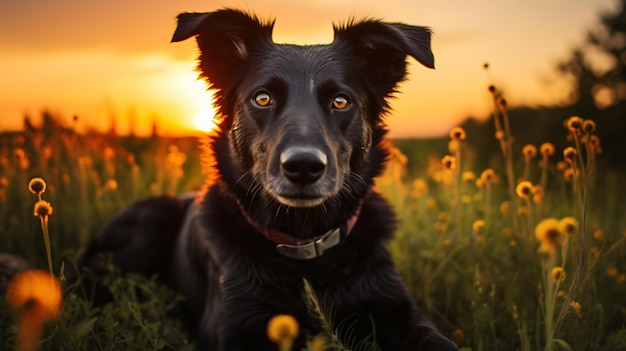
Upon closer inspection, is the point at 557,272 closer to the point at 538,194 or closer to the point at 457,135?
the point at 457,135

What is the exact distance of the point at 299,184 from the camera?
2.59 meters

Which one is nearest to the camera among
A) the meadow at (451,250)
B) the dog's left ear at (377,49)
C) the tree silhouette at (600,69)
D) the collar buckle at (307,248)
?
the meadow at (451,250)

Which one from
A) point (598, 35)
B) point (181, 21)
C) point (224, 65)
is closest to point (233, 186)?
point (224, 65)

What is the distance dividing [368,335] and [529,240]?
4.15 ft

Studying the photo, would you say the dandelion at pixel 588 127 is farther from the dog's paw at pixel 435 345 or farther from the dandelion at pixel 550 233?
the dandelion at pixel 550 233

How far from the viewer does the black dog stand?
2.73 metres

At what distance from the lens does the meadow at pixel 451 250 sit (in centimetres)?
240

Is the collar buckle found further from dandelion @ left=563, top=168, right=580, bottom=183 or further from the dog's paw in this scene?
dandelion @ left=563, top=168, right=580, bottom=183

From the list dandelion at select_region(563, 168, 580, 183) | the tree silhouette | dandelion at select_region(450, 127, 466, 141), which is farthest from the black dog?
the tree silhouette

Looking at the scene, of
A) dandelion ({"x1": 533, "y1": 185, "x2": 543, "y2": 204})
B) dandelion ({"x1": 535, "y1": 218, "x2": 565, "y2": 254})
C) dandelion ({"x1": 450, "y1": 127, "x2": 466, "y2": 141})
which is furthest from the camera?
dandelion ({"x1": 533, "y1": 185, "x2": 543, "y2": 204})

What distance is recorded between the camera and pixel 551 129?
12.7 m

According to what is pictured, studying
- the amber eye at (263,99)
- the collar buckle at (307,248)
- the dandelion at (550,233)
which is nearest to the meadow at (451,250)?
the dandelion at (550,233)

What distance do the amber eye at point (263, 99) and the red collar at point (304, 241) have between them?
2.08ft

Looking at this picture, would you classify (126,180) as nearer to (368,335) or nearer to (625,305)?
(368,335)
